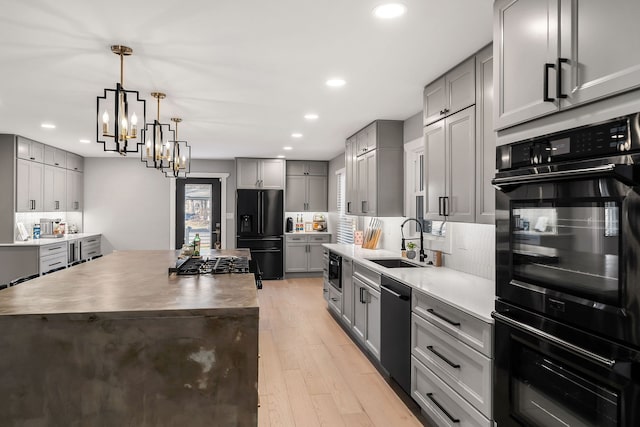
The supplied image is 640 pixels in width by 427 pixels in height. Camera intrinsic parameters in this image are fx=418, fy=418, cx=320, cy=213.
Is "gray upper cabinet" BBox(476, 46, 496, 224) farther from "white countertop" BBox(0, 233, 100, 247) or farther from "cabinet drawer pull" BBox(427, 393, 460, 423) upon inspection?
"white countertop" BBox(0, 233, 100, 247)

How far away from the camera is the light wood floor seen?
287cm

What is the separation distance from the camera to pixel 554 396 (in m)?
1.58

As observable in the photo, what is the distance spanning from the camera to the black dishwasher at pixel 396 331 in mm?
3000

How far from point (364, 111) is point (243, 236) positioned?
4.37 meters

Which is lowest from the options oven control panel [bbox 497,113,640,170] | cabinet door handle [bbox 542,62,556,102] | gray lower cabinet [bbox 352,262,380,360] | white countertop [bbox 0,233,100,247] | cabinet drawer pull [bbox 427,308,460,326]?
gray lower cabinet [bbox 352,262,380,360]

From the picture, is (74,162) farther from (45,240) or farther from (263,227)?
(263,227)

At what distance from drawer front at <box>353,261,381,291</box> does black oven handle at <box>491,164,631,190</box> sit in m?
1.99

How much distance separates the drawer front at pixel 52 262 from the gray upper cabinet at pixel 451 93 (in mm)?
5718

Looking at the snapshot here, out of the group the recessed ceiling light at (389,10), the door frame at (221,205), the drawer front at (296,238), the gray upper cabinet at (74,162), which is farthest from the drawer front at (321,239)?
the recessed ceiling light at (389,10)

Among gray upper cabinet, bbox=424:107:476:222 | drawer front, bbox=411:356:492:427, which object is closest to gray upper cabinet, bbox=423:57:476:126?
gray upper cabinet, bbox=424:107:476:222

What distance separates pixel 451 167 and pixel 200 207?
650 cm

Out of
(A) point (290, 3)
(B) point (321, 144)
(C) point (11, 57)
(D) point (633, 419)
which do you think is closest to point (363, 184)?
(B) point (321, 144)

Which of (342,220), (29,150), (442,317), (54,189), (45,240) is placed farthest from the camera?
(342,220)

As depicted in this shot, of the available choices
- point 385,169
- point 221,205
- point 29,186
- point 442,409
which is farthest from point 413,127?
point 29,186
